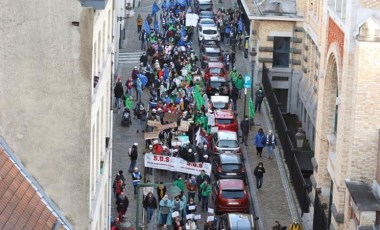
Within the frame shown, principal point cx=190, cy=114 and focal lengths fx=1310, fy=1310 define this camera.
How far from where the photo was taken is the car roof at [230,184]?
52.8m

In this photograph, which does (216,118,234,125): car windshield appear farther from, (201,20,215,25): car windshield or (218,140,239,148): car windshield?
(201,20,215,25): car windshield

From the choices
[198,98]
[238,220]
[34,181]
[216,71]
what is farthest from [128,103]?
[34,181]

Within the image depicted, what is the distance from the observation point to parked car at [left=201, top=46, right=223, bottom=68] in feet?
261

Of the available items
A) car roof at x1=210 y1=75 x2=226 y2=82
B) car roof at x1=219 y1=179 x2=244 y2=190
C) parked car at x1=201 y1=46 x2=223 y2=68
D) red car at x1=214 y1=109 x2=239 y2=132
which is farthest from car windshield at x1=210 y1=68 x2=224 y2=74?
car roof at x1=219 y1=179 x2=244 y2=190

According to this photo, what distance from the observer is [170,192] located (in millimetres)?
54750

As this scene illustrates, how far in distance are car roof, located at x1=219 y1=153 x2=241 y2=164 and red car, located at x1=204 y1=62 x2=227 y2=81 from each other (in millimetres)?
17785

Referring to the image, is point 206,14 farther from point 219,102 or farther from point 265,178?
point 265,178

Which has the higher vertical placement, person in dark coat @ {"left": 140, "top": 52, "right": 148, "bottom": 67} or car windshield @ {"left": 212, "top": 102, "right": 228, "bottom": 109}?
person in dark coat @ {"left": 140, "top": 52, "right": 148, "bottom": 67}

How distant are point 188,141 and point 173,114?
3.21 m

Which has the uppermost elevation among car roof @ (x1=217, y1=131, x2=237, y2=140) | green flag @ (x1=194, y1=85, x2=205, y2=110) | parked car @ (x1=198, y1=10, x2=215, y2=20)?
green flag @ (x1=194, y1=85, x2=205, y2=110)

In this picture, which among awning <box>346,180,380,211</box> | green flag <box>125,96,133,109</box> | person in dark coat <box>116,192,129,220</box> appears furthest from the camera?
green flag <box>125,96,133,109</box>

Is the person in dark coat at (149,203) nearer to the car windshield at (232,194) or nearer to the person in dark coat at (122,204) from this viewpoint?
the person in dark coat at (122,204)

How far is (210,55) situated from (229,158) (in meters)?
25.3

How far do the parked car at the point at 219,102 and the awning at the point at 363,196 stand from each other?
23.1 meters
